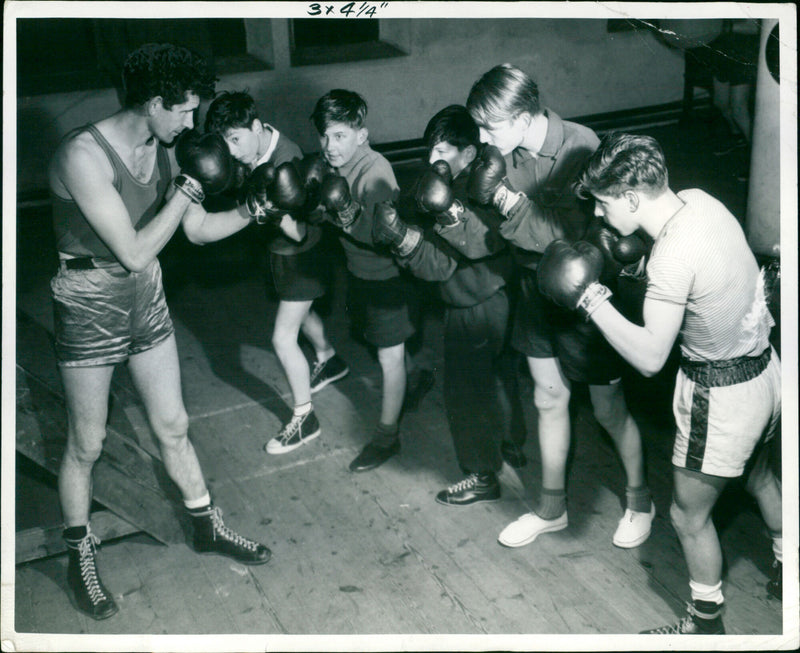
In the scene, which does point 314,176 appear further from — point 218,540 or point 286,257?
point 218,540

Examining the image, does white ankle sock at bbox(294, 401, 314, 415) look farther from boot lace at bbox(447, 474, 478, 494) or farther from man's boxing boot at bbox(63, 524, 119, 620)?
man's boxing boot at bbox(63, 524, 119, 620)

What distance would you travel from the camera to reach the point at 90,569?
2.51m

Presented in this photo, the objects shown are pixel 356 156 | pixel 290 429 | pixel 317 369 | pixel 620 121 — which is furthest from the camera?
pixel 620 121

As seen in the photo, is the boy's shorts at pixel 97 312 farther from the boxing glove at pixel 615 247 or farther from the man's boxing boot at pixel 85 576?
the boxing glove at pixel 615 247

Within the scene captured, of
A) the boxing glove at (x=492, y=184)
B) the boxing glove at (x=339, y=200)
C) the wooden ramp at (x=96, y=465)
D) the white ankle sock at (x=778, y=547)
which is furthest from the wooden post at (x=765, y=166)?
the wooden ramp at (x=96, y=465)

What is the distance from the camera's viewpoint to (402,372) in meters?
2.94

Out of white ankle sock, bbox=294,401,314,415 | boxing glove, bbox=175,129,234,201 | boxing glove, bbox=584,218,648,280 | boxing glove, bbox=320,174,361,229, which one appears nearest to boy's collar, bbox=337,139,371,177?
boxing glove, bbox=320,174,361,229

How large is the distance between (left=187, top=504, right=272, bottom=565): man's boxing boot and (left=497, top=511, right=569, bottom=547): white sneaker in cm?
75

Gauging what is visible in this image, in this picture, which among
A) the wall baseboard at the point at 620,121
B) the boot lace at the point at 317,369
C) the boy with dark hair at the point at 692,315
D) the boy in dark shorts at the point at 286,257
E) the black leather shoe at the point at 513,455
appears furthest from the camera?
the wall baseboard at the point at 620,121

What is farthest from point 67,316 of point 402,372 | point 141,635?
point 402,372

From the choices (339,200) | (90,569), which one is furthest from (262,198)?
(90,569)

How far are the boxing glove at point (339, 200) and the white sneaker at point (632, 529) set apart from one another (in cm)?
126

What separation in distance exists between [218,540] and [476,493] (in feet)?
2.79

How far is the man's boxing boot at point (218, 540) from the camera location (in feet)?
8.59
